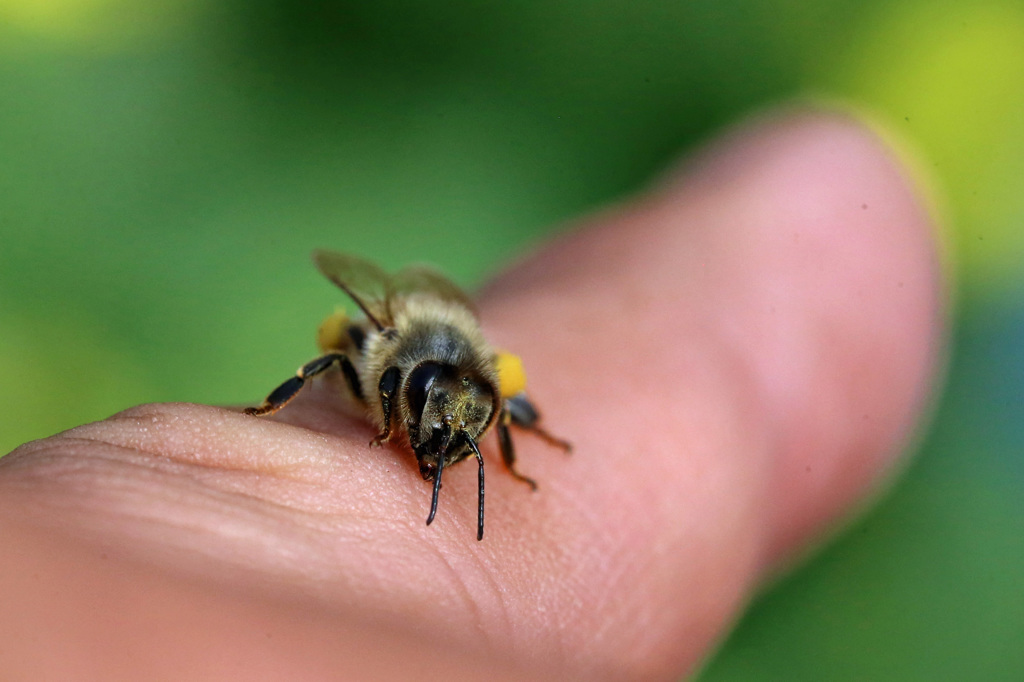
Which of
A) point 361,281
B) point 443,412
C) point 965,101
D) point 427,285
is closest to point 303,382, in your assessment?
point 443,412

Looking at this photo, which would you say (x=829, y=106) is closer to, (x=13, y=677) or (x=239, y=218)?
(x=239, y=218)

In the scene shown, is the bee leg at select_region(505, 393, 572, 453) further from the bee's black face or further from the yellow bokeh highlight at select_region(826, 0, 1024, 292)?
the yellow bokeh highlight at select_region(826, 0, 1024, 292)

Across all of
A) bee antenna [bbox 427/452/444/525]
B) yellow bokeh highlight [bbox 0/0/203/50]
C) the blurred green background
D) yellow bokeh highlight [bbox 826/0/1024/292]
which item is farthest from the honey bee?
yellow bokeh highlight [bbox 826/0/1024/292]

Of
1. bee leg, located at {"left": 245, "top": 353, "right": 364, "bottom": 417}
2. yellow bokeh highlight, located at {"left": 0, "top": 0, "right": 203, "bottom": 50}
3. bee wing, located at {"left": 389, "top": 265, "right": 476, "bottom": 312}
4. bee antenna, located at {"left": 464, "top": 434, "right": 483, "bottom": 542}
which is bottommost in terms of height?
bee antenna, located at {"left": 464, "top": 434, "right": 483, "bottom": 542}

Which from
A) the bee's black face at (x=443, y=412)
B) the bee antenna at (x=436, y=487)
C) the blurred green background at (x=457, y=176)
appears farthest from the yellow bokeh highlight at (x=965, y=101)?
the bee antenna at (x=436, y=487)

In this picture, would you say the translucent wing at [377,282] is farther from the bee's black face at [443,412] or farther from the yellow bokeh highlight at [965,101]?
the yellow bokeh highlight at [965,101]

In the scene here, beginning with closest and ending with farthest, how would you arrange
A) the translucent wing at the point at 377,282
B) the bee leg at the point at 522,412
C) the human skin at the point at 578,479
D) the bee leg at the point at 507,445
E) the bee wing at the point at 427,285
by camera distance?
the human skin at the point at 578,479
the bee leg at the point at 507,445
the bee leg at the point at 522,412
the translucent wing at the point at 377,282
the bee wing at the point at 427,285

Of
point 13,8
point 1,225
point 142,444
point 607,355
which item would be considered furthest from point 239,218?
point 142,444
